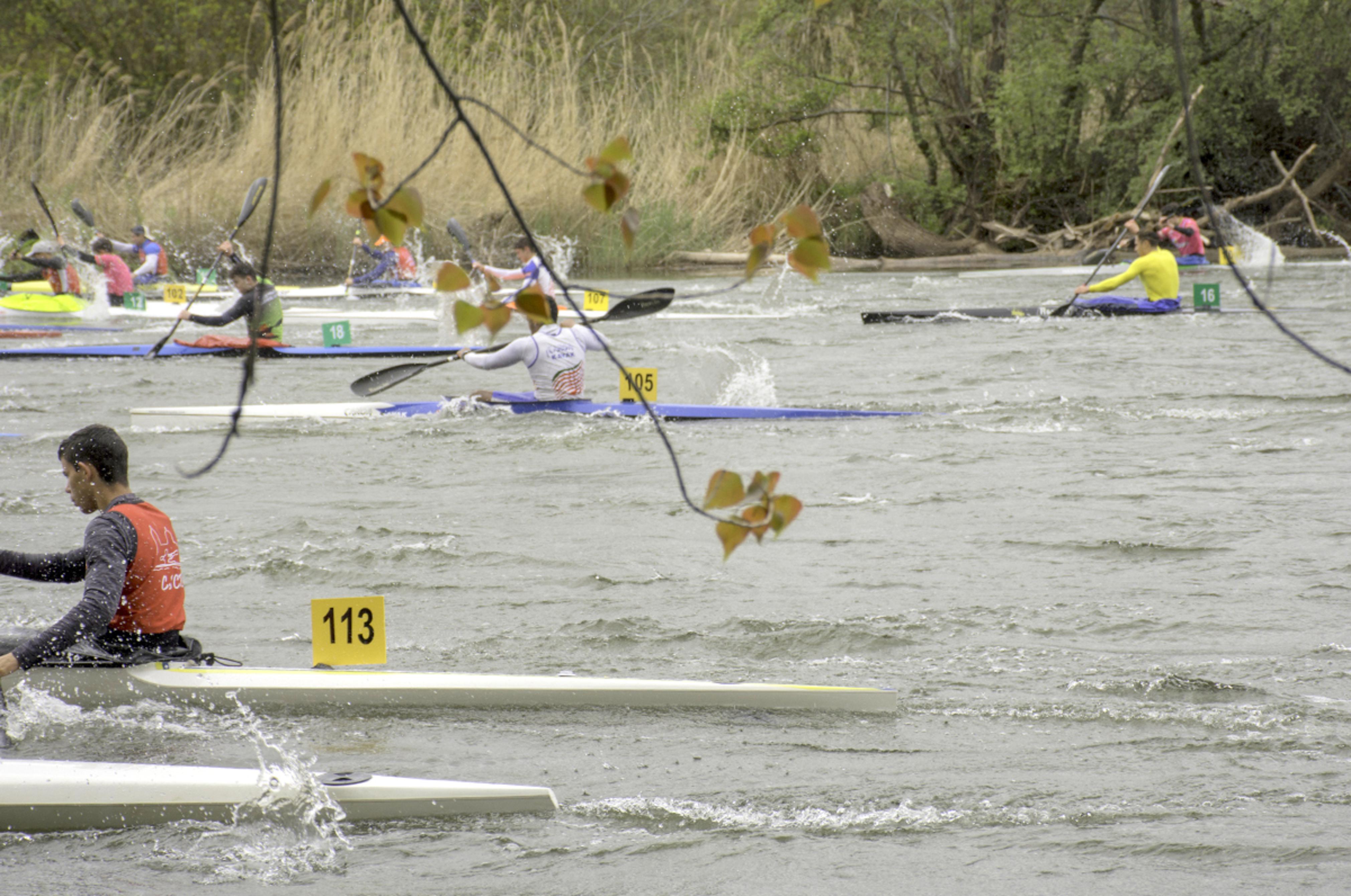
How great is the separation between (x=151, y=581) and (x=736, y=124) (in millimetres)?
21066

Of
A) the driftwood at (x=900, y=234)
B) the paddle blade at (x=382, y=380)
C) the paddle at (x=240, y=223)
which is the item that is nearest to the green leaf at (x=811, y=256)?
the paddle at (x=240, y=223)

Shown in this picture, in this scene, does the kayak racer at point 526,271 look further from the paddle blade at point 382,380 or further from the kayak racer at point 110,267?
the kayak racer at point 110,267

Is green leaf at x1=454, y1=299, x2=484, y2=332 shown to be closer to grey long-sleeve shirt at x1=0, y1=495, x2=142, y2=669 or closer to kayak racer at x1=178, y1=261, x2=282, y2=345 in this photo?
grey long-sleeve shirt at x1=0, y1=495, x2=142, y2=669

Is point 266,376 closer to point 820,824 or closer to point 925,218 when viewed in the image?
point 820,824

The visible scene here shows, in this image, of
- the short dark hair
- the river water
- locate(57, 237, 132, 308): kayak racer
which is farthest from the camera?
locate(57, 237, 132, 308): kayak racer

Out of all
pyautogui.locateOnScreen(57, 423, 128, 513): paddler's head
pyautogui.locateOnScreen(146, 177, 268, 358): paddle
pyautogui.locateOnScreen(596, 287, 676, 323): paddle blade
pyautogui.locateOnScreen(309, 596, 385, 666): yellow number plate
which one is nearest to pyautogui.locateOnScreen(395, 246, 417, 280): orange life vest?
pyautogui.locateOnScreen(146, 177, 268, 358): paddle

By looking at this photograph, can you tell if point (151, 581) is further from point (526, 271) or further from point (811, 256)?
point (526, 271)

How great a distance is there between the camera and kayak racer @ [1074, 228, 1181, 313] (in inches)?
531

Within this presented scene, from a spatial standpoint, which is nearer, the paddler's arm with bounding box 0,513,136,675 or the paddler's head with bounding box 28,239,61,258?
the paddler's arm with bounding box 0,513,136,675

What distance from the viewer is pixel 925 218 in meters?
26.2

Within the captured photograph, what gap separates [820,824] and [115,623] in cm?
218

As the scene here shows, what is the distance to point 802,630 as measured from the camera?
5246mm

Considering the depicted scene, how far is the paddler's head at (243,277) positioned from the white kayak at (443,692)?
586 cm

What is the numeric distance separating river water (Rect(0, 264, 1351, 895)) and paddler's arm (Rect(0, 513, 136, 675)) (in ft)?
1.32
